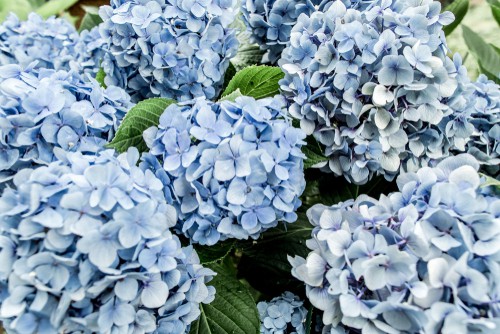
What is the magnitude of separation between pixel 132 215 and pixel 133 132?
0.25 meters

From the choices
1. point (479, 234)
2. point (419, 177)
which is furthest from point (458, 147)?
point (479, 234)

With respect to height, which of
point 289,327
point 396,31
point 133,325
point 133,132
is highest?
point 396,31

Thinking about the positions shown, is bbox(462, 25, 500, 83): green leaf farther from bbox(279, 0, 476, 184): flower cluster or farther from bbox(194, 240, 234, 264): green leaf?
bbox(194, 240, 234, 264): green leaf

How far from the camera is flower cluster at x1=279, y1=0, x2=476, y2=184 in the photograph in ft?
3.24

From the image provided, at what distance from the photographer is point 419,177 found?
3.12 feet

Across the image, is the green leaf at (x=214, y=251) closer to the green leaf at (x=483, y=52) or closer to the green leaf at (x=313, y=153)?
the green leaf at (x=313, y=153)

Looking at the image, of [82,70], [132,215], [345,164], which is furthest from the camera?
[82,70]

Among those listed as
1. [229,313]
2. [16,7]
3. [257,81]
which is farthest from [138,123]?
[16,7]

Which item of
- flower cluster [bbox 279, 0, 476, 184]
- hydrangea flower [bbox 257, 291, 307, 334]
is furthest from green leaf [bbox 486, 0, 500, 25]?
hydrangea flower [bbox 257, 291, 307, 334]

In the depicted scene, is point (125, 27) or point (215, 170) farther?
point (125, 27)

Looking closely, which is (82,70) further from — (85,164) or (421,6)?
(421,6)

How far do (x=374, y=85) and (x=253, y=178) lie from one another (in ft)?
0.91

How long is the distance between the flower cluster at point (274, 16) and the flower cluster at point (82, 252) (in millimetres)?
508

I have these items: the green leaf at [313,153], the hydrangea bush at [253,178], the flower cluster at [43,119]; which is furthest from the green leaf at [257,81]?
→ the flower cluster at [43,119]
